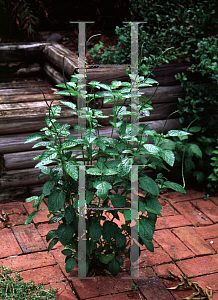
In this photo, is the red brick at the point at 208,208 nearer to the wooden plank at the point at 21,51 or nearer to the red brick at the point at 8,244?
the red brick at the point at 8,244

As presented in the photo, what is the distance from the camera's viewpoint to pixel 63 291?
7.34ft

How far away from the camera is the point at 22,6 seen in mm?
4652

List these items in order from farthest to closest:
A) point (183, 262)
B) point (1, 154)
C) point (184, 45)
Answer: point (184, 45), point (1, 154), point (183, 262)

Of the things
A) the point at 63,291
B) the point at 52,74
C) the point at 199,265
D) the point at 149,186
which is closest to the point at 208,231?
the point at 199,265

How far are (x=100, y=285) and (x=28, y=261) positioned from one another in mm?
563

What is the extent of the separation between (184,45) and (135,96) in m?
2.22

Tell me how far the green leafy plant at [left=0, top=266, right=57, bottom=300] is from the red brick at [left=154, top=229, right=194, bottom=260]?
93 cm

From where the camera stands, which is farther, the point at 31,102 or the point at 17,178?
the point at 31,102

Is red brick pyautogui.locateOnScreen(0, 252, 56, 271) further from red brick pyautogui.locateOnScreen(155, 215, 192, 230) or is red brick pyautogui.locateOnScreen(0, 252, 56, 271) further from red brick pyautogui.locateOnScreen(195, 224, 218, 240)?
red brick pyautogui.locateOnScreen(195, 224, 218, 240)

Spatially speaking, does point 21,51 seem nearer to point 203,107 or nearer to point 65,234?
point 203,107

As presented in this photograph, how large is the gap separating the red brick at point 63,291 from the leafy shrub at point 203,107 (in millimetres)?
1689

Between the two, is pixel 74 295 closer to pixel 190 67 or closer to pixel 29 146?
pixel 29 146

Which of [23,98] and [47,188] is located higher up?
[23,98]

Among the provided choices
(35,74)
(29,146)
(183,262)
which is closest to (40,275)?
(183,262)
